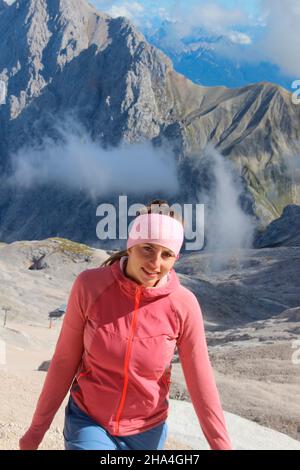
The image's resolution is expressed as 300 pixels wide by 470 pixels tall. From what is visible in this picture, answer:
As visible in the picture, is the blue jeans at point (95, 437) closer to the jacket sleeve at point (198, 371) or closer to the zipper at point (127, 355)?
the zipper at point (127, 355)

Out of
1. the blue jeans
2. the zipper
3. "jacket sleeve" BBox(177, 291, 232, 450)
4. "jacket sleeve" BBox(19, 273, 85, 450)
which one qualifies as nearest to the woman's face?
the zipper

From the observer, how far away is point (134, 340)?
15.6ft

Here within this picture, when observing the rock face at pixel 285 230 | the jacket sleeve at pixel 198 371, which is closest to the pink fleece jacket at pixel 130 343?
the jacket sleeve at pixel 198 371

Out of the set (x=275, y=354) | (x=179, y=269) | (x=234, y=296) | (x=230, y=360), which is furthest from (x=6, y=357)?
(x=179, y=269)

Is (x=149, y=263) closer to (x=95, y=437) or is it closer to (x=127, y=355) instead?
(x=127, y=355)

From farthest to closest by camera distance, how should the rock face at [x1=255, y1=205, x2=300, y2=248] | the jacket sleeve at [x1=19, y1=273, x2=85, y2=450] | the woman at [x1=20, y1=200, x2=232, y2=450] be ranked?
the rock face at [x1=255, y1=205, x2=300, y2=248]
the jacket sleeve at [x1=19, y1=273, x2=85, y2=450]
the woman at [x1=20, y1=200, x2=232, y2=450]

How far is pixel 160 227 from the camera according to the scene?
15.8 feet

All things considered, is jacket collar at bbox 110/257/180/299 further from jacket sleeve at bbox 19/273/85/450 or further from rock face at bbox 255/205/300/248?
rock face at bbox 255/205/300/248

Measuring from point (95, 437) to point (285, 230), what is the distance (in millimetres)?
149301

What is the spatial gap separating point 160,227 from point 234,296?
70.4 m

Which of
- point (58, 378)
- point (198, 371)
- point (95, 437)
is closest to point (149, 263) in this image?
A: point (198, 371)

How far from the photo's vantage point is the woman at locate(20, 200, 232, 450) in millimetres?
4758

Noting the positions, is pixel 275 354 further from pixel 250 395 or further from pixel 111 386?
pixel 111 386
